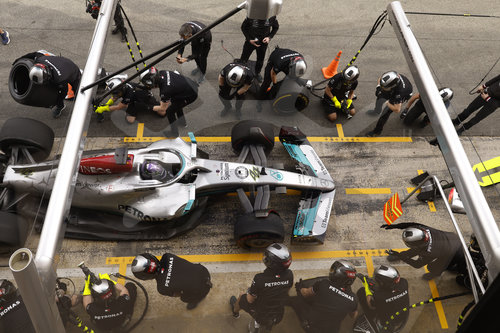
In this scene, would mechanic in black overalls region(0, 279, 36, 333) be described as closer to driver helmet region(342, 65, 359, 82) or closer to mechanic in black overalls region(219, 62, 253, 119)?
mechanic in black overalls region(219, 62, 253, 119)

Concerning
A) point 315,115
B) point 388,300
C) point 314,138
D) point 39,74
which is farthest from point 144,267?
point 315,115

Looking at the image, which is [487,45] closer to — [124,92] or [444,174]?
[444,174]

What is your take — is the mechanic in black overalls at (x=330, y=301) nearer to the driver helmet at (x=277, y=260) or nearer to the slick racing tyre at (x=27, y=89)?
the driver helmet at (x=277, y=260)

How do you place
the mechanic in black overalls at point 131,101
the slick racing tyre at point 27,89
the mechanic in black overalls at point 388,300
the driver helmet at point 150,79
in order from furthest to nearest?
the mechanic in black overalls at point 131,101 < the driver helmet at point 150,79 < the slick racing tyre at point 27,89 < the mechanic in black overalls at point 388,300

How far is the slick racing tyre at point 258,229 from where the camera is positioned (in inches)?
181

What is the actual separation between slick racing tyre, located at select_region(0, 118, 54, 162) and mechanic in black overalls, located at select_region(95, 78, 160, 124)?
Result: 1.10 m

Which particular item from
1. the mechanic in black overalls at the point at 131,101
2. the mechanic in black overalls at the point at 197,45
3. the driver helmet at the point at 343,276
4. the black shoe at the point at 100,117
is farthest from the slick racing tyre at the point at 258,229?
the black shoe at the point at 100,117

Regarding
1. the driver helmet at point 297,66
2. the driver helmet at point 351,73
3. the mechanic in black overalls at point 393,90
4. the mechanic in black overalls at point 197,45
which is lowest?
the mechanic in black overalls at point 393,90

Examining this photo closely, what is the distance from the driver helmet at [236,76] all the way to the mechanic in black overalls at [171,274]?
3072 mm

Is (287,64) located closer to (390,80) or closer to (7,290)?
(390,80)

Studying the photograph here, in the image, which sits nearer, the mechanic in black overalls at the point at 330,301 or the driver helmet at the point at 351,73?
the mechanic in black overalls at the point at 330,301

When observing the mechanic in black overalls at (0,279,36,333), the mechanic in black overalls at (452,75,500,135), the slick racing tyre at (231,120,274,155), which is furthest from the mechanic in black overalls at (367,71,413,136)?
the mechanic in black overalls at (0,279,36,333)

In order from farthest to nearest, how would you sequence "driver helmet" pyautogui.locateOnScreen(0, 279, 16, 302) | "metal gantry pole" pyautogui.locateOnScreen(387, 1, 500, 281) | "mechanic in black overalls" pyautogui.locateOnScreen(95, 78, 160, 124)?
1. "mechanic in black overalls" pyautogui.locateOnScreen(95, 78, 160, 124)
2. "driver helmet" pyautogui.locateOnScreen(0, 279, 16, 302)
3. "metal gantry pole" pyautogui.locateOnScreen(387, 1, 500, 281)

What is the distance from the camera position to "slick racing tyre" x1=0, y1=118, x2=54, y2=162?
4.99 m
